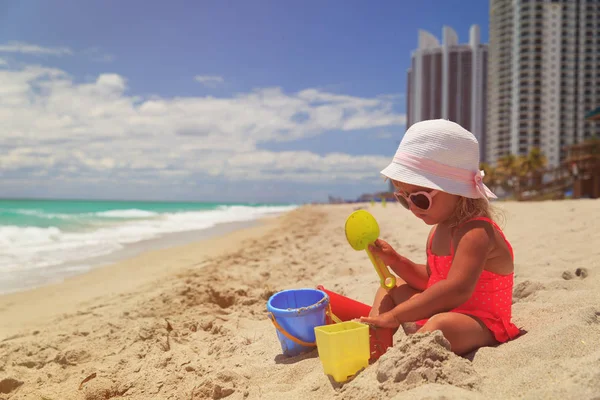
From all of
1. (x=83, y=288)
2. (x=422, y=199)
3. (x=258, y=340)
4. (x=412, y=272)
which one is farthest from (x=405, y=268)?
(x=83, y=288)

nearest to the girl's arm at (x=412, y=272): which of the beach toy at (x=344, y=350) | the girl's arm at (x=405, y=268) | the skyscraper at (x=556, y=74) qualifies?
the girl's arm at (x=405, y=268)

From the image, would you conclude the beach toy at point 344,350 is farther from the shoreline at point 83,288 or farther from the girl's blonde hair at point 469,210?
the shoreline at point 83,288

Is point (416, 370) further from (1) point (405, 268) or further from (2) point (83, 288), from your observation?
(2) point (83, 288)

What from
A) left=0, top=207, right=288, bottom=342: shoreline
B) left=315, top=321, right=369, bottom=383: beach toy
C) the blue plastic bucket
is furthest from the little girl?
left=0, top=207, right=288, bottom=342: shoreline

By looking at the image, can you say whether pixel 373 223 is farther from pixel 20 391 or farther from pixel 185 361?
pixel 20 391

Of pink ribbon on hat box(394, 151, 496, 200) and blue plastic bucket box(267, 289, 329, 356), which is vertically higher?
pink ribbon on hat box(394, 151, 496, 200)

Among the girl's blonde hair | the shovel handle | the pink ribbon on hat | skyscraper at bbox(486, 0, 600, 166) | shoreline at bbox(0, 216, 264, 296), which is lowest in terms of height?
shoreline at bbox(0, 216, 264, 296)

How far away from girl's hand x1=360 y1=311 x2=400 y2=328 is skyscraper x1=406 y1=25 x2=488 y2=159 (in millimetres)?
71881

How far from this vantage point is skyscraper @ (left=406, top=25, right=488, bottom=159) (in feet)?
242

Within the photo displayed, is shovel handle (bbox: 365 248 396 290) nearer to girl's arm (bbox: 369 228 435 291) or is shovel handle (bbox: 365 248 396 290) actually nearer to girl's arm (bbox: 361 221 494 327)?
girl's arm (bbox: 369 228 435 291)

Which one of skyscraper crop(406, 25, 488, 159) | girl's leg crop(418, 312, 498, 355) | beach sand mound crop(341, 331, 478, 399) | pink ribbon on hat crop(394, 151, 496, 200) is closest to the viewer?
beach sand mound crop(341, 331, 478, 399)

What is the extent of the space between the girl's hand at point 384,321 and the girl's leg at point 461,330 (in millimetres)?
128

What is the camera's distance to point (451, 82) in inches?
2985

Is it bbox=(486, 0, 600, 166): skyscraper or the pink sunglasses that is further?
bbox=(486, 0, 600, 166): skyscraper
